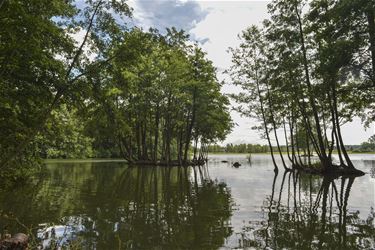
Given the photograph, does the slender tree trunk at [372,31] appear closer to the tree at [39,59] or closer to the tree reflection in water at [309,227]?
the tree reflection in water at [309,227]

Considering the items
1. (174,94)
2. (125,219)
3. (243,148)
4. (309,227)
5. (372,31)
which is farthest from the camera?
(243,148)

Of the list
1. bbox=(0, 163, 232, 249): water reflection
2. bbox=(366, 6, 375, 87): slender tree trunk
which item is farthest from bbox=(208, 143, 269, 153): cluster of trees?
bbox=(0, 163, 232, 249): water reflection

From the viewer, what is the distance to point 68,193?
56.8ft

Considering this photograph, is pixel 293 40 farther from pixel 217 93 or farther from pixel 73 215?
pixel 73 215

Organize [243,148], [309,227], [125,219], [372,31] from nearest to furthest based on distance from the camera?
[309,227] → [125,219] → [372,31] → [243,148]

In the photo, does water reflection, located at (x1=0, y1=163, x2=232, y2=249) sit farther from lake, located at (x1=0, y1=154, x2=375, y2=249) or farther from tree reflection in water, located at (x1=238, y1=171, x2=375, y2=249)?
tree reflection in water, located at (x1=238, y1=171, x2=375, y2=249)

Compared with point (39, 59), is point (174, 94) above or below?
above

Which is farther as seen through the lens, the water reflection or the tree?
the tree

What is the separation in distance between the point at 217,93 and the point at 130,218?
4075cm

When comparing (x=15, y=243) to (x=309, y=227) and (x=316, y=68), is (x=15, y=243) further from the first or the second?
(x=316, y=68)

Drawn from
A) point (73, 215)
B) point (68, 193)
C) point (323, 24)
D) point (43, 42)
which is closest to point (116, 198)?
point (68, 193)

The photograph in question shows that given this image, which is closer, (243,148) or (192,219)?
(192,219)

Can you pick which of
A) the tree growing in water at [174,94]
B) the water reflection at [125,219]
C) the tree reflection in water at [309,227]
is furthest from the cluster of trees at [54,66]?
the tree growing in water at [174,94]

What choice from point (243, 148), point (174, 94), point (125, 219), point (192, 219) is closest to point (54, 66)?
point (125, 219)
